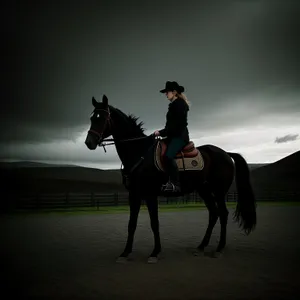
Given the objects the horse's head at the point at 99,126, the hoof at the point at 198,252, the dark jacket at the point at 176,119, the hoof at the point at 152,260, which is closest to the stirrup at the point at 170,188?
the dark jacket at the point at 176,119

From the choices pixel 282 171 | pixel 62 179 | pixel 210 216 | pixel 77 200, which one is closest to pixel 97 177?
pixel 77 200

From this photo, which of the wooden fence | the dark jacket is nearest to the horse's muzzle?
the dark jacket

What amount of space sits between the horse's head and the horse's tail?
9.76ft

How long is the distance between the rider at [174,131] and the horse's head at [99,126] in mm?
925

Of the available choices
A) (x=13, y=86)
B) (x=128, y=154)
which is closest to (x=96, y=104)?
(x=128, y=154)

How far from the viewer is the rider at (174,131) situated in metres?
5.93

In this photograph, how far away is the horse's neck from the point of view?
6051 millimetres

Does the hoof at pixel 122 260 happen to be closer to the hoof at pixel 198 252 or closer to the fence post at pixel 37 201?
the hoof at pixel 198 252

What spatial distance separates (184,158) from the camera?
247 inches

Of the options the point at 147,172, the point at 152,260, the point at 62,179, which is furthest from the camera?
the point at 62,179

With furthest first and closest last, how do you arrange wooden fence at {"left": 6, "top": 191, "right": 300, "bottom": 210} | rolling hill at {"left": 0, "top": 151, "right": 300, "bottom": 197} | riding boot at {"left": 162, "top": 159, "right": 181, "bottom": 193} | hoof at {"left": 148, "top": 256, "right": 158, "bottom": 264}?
wooden fence at {"left": 6, "top": 191, "right": 300, "bottom": 210}, rolling hill at {"left": 0, "top": 151, "right": 300, "bottom": 197}, riding boot at {"left": 162, "top": 159, "right": 181, "bottom": 193}, hoof at {"left": 148, "top": 256, "right": 158, "bottom": 264}

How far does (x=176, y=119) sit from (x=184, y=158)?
0.79 metres

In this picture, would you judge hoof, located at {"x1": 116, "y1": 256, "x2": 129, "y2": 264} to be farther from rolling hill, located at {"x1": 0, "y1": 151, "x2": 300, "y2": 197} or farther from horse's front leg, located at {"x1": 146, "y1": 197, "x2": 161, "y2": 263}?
rolling hill, located at {"x1": 0, "y1": 151, "x2": 300, "y2": 197}

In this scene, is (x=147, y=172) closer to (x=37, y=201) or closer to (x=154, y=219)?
(x=154, y=219)
